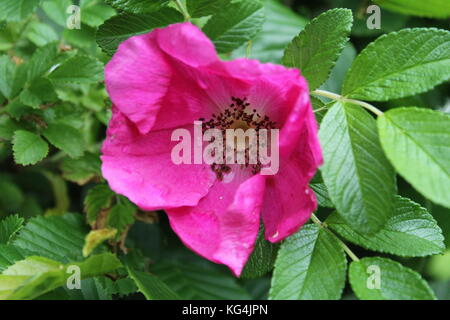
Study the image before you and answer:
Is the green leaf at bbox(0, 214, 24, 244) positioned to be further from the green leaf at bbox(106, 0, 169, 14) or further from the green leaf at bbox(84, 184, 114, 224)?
the green leaf at bbox(106, 0, 169, 14)

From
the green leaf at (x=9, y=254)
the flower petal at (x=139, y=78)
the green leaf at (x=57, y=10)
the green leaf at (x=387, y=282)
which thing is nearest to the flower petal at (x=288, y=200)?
the green leaf at (x=387, y=282)

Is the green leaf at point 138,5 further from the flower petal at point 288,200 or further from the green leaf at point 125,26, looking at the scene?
the flower petal at point 288,200

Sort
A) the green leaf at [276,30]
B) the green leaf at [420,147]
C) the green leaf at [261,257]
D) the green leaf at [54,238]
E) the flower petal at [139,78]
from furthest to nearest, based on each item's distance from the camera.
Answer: the green leaf at [276,30] < the green leaf at [54,238] < the green leaf at [261,257] < the flower petal at [139,78] < the green leaf at [420,147]

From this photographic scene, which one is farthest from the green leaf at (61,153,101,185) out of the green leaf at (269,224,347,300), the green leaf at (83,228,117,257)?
the green leaf at (269,224,347,300)

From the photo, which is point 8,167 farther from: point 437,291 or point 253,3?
point 437,291

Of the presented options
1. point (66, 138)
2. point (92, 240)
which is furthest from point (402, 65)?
point (66, 138)

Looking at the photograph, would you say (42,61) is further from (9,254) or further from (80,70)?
(9,254)
